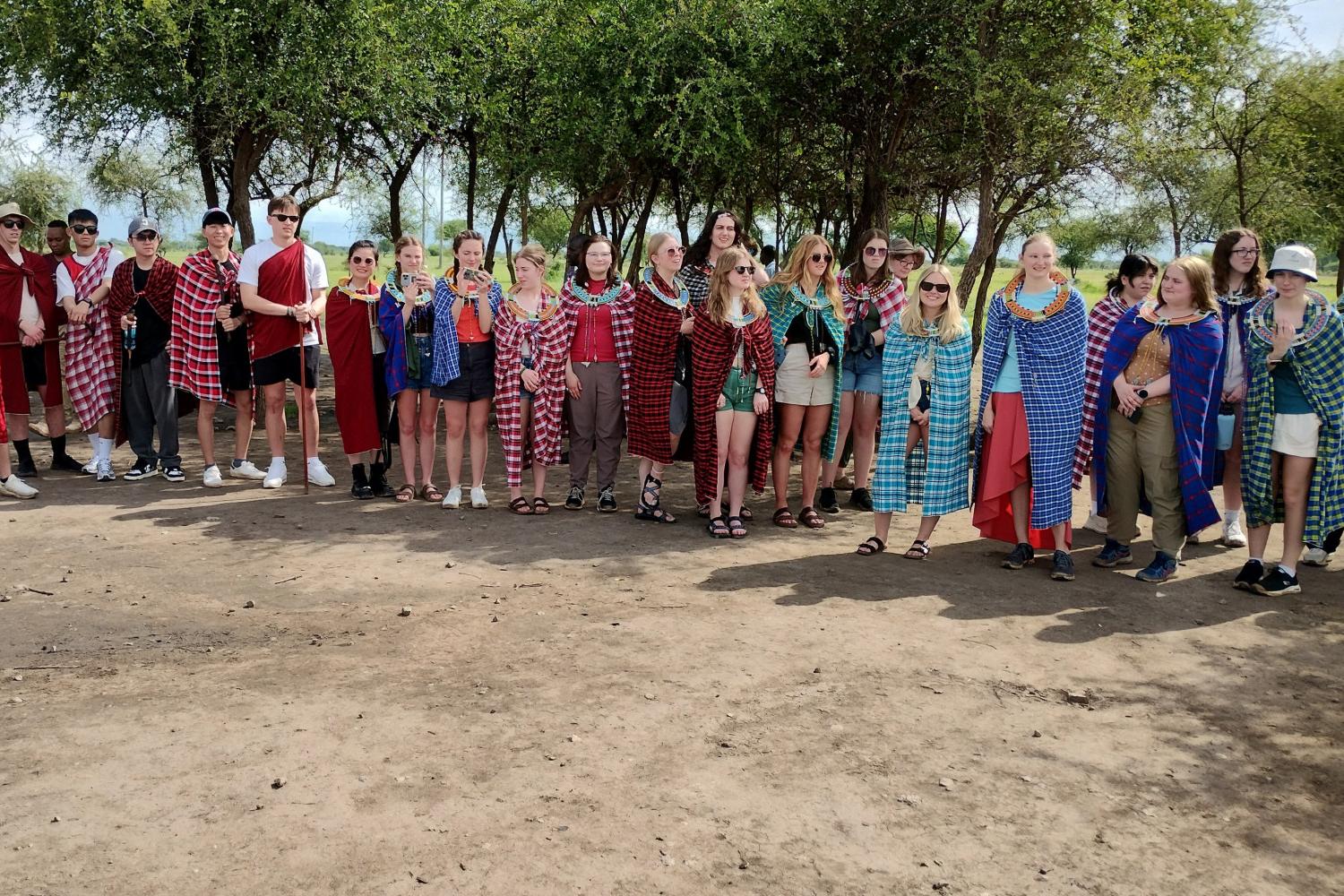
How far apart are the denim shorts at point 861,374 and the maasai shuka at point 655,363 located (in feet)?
3.90

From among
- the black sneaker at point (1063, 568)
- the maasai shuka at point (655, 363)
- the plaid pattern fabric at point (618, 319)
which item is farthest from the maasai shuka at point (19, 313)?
the black sneaker at point (1063, 568)

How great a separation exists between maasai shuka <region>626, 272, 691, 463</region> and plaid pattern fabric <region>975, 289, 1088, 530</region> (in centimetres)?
193

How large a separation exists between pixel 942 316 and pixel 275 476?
4.81 m

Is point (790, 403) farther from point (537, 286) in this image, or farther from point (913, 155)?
point (913, 155)

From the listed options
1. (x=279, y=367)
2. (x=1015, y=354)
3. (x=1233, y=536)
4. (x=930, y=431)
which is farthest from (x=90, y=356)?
(x=1233, y=536)

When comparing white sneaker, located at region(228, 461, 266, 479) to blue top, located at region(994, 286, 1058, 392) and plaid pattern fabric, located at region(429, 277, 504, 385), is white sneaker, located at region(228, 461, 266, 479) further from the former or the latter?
blue top, located at region(994, 286, 1058, 392)

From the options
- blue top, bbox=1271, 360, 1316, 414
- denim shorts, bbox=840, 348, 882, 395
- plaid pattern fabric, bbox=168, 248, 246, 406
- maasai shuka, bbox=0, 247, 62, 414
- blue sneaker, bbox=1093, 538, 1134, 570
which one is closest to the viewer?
blue top, bbox=1271, 360, 1316, 414

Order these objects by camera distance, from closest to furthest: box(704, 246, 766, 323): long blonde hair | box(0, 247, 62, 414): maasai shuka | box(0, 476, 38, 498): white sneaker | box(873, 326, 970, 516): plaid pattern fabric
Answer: box(873, 326, 970, 516): plaid pattern fabric < box(704, 246, 766, 323): long blonde hair < box(0, 476, 38, 498): white sneaker < box(0, 247, 62, 414): maasai shuka

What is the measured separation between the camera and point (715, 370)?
7094 mm

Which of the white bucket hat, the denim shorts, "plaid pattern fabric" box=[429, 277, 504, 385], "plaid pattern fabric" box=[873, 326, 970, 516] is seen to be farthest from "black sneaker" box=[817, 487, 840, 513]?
the white bucket hat

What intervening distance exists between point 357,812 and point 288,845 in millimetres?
250

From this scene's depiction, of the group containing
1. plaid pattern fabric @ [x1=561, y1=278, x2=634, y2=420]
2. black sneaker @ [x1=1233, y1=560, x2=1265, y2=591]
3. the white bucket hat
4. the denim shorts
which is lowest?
black sneaker @ [x1=1233, y1=560, x2=1265, y2=591]

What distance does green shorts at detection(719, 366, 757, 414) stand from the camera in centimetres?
715

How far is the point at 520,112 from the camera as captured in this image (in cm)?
1415
